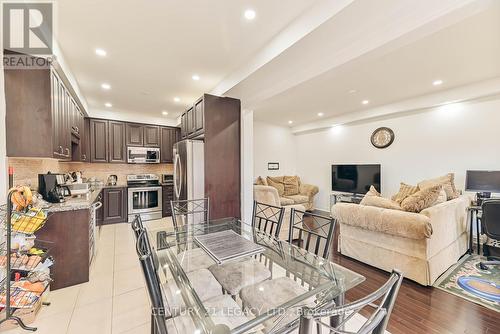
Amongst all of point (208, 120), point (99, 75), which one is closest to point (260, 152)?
point (208, 120)

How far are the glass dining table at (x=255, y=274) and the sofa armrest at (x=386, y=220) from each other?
1199 mm

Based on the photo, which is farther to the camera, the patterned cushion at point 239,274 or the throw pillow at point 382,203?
the throw pillow at point 382,203

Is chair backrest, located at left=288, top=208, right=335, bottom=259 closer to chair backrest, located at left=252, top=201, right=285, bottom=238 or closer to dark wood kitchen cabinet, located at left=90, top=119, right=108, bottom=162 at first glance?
chair backrest, located at left=252, top=201, right=285, bottom=238

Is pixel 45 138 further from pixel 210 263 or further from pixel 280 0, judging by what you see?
pixel 280 0

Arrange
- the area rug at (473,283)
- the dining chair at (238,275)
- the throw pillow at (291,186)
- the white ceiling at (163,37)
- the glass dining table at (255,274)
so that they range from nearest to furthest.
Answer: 1. the glass dining table at (255,274)
2. the dining chair at (238,275)
3. the white ceiling at (163,37)
4. the area rug at (473,283)
5. the throw pillow at (291,186)

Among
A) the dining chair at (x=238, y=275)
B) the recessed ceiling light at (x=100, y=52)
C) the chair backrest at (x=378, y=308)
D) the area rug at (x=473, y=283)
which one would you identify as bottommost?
the area rug at (x=473, y=283)

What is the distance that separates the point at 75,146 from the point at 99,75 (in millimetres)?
1711

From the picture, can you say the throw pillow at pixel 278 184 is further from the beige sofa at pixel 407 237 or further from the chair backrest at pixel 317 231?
the beige sofa at pixel 407 237

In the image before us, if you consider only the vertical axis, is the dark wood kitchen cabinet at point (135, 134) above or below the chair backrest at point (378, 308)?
above

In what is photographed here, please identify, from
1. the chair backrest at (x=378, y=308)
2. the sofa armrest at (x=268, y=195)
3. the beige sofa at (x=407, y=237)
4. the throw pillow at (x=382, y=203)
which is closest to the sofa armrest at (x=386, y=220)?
the beige sofa at (x=407, y=237)

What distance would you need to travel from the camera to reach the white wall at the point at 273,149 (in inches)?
259

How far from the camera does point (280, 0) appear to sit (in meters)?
1.80

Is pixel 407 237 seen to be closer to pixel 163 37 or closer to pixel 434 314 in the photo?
pixel 434 314

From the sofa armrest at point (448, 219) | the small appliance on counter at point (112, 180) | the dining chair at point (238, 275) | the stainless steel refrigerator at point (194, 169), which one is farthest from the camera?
the small appliance on counter at point (112, 180)
